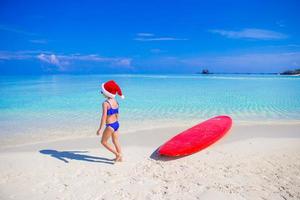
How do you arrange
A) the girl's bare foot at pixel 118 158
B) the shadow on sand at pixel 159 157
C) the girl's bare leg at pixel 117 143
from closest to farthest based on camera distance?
the girl's bare leg at pixel 117 143
the girl's bare foot at pixel 118 158
the shadow on sand at pixel 159 157

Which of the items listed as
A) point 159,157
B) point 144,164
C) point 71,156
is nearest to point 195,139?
point 159,157

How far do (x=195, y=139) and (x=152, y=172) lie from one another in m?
1.46

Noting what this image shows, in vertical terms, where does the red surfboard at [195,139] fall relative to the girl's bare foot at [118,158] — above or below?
above

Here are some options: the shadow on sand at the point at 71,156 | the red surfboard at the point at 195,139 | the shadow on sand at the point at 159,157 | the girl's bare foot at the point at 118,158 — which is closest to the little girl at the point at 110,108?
the girl's bare foot at the point at 118,158

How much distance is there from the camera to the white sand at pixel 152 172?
126 inches

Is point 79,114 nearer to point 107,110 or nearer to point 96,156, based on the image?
point 96,156

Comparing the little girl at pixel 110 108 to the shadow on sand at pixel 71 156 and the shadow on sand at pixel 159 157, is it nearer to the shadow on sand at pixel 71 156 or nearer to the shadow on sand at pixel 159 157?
the shadow on sand at pixel 71 156

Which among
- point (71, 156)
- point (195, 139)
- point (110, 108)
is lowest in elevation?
point (71, 156)

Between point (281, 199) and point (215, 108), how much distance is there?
747 cm

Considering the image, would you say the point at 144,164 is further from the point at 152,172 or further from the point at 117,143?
the point at 117,143

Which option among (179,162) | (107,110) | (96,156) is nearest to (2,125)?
(96,156)

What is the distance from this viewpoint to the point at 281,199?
301 cm

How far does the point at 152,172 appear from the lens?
3867 millimetres

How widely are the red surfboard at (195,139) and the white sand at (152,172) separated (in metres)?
0.13
